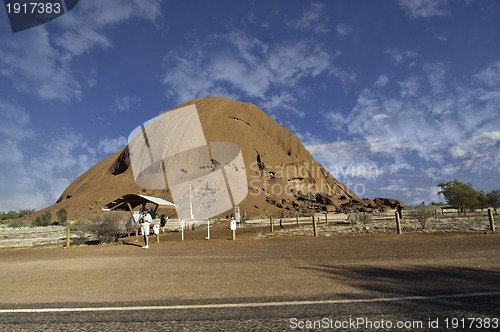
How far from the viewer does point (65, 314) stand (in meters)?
5.54

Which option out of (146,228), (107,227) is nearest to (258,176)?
(107,227)

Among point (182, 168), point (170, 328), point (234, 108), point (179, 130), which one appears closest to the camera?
point (170, 328)

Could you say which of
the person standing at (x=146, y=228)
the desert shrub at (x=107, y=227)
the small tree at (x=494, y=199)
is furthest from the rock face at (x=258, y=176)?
the person standing at (x=146, y=228)

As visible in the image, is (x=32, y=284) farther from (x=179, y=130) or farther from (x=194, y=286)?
(x=179, y=130)

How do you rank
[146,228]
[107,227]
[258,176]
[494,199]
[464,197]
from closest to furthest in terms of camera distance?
[146,228] < [107,227] < [464,197] < [494,199] < [258,176]

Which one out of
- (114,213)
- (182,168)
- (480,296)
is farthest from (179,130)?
(480,296)

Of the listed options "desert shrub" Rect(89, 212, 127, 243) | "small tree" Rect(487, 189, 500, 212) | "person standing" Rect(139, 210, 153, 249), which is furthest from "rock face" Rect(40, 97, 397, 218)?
"person standing" Rect(139, 210, 153, 249)

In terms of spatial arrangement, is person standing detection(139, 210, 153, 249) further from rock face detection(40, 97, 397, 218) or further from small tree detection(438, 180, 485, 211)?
rock face detection(40, 97, 397, 218)

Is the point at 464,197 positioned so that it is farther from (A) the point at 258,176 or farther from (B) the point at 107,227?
(A) the point at 258,176

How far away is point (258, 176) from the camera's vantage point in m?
75.9

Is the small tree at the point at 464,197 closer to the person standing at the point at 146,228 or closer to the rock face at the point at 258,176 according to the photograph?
the rock face at the point at 258,176

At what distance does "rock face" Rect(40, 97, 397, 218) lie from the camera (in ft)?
228

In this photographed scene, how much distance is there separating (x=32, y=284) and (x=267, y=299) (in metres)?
6.12

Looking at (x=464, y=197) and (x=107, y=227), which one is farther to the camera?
(x=464, y=197)
